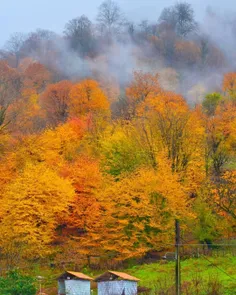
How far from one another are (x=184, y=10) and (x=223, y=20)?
12640mm

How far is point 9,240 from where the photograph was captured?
4225 centimetres

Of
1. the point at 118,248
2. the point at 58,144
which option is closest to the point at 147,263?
the point at 118,248

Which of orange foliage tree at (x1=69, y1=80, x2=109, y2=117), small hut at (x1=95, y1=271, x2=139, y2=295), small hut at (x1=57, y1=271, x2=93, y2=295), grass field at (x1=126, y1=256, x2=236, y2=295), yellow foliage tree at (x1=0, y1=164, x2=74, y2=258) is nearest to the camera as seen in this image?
small hut at (x1=95, y1=271, x2=139, y2=295)

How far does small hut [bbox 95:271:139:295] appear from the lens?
120 ft

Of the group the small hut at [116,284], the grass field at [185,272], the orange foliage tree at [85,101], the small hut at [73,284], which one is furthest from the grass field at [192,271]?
the orange foliage tree at [85,101]

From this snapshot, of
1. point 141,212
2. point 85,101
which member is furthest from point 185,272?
point 85,101

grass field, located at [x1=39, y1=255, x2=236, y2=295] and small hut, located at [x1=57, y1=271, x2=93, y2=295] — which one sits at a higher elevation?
grass field, located at [x1=39, y1=255, x2=236, y2=295]

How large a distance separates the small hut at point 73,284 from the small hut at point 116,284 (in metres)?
1.00

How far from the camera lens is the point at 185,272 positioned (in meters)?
40.2

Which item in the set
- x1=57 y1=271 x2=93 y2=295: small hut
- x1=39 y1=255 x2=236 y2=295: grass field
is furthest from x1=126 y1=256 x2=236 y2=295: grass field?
x1=57 y1=271 x2=93 y2=295: small hut

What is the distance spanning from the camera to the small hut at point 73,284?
37.9m

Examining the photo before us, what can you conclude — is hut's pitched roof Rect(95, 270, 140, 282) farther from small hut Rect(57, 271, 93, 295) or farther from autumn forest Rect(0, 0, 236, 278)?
autumn forest Rect(0, 0, 236, 278)

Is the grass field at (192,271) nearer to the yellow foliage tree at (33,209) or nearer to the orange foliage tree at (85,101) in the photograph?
the yellow foliage tree at (33,209)

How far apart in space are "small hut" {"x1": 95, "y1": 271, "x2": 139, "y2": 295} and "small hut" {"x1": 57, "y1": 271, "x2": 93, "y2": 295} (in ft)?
3.29
